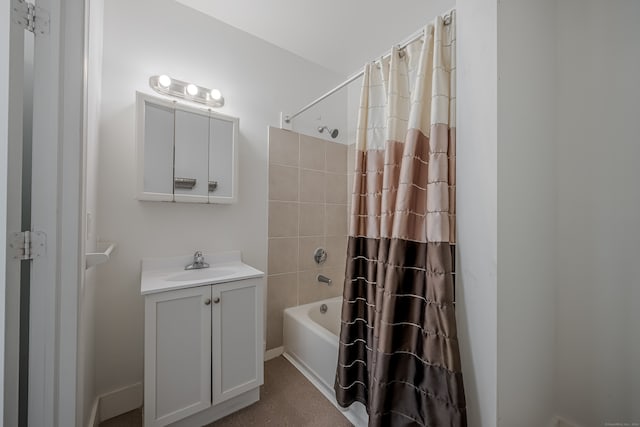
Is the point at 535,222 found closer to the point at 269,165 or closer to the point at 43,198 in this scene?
the point at 269,165

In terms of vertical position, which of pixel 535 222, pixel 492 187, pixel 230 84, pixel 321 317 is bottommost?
pixel 321 317

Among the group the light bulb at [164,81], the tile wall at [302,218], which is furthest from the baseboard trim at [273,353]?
the light bulb at [164,81]

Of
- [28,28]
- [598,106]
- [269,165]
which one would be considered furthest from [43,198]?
[598,106]

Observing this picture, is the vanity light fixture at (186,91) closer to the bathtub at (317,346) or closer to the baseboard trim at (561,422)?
the bathtub at (317,346)

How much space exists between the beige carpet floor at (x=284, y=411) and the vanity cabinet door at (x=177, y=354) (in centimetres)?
26

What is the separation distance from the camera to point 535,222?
107 centimetres

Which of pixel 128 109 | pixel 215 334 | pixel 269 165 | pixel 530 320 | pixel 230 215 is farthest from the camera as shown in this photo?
pixel 269 165

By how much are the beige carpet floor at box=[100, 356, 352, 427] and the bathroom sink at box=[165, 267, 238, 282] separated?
→ 2.64ft

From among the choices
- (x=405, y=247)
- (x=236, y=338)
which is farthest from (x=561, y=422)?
(x=236, y=338)

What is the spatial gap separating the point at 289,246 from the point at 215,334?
885 mm

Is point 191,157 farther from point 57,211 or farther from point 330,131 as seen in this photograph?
point 330,131

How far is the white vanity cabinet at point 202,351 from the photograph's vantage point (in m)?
1.13

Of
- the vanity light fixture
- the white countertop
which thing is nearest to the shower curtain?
the white countertop

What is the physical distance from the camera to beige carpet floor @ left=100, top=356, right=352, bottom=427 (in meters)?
1.30
